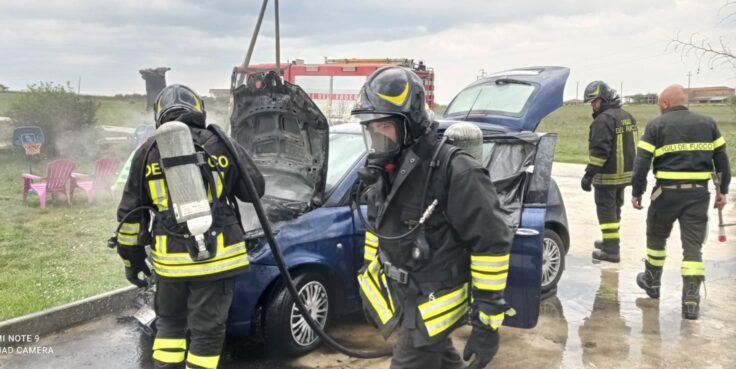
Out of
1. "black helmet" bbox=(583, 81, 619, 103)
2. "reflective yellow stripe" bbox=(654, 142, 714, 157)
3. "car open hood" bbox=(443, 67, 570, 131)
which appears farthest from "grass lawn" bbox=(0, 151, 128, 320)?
"black helmet" bbox=(583, 81, 619, 103)

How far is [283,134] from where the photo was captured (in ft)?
15.0

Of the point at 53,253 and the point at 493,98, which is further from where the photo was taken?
the point at 53,253

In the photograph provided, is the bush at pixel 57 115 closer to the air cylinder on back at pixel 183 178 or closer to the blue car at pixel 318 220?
the blue car at pixel 318 220

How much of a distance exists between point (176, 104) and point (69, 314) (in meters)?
2.50

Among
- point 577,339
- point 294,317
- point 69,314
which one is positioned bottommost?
point 577,339

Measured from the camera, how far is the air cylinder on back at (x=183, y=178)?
3.05 metres

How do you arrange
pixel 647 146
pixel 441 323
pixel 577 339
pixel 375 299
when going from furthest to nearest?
1. pixel 647 146
2. pixel 577 339
3. pixel 375 299
4. pixel 441 323

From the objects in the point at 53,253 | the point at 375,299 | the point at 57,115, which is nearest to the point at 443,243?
the point at 375,299

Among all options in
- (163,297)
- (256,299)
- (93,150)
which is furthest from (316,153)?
(93,150)

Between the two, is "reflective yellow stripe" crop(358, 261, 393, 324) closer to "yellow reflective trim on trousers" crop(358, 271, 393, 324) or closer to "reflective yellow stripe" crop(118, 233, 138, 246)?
"yellow reflective trim on trousers" crop(358, 271, 393, 324)

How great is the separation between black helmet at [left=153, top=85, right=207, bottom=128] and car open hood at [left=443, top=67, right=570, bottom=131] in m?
3.10

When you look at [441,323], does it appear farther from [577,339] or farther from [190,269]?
[577,339]

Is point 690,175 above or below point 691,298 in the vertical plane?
above

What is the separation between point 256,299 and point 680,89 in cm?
412
